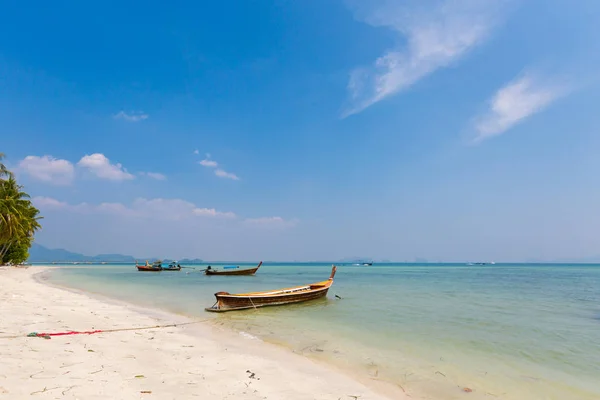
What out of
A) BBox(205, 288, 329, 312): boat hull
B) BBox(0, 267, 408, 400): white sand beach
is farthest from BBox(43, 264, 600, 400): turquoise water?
BBox(0, 267, 408, 400): white sand beach

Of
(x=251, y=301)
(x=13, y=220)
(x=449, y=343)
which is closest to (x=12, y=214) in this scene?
(x=13, y=220)

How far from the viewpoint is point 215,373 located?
632 centimetres

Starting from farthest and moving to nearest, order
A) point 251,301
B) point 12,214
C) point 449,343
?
point 12,214 → point 251,301 → point 449,343

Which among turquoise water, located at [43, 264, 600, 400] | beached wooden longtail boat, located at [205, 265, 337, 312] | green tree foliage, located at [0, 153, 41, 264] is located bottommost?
turquoise water, located at [43, 264, 600, 400]

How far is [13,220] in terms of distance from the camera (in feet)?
130

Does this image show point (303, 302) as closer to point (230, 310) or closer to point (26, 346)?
point (230, 310)

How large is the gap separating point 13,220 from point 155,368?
45.6 m

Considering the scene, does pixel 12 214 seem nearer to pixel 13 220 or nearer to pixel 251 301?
pixel 13 220

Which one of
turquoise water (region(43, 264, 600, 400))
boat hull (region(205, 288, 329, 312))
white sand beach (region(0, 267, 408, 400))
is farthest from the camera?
boat hull (region(205, 288, 329, 312))

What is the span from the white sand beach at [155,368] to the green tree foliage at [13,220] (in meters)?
38.6

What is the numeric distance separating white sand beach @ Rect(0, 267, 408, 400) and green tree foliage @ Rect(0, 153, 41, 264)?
3859 centimetres

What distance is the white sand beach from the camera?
5082 millimetres

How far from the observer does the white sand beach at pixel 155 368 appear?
508 centimetres

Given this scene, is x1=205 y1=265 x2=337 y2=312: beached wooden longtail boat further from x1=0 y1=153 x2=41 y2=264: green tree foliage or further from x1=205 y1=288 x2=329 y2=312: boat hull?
x1=0 y1=153 x2=41 y2=264: green tree foliage
